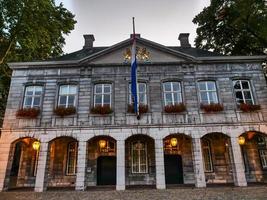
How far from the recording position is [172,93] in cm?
1177

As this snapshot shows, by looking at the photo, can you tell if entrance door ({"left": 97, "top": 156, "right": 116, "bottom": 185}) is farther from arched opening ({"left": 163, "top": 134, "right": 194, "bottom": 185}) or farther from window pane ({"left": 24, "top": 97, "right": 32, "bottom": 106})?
window pane ({"left": 24, "top": 97, "right": 32, "bottom": 106})

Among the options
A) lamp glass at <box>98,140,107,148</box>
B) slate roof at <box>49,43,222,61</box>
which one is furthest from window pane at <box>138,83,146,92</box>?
lamp glass at <box>98,140,107,148</box>

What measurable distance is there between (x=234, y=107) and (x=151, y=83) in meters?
4.85

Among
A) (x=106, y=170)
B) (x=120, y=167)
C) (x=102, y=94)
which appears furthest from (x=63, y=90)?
(x=120, y=167)

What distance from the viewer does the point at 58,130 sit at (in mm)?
10906

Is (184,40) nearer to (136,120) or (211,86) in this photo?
(211,86)

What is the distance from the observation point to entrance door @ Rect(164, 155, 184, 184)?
1177 centimetres

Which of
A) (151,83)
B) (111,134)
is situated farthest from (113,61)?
(111,134)

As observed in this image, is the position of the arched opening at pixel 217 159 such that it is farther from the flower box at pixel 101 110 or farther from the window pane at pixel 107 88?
the window pane at pixel 107 88

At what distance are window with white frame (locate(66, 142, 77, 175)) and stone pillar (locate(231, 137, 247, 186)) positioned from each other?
347 inches

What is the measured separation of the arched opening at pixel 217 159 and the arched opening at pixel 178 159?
1114 millimetres

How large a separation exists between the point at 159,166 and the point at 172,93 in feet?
13.8

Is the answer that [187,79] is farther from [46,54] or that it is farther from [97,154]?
[46,54]

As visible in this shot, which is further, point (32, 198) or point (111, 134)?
point (111, 134)
